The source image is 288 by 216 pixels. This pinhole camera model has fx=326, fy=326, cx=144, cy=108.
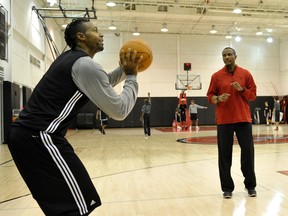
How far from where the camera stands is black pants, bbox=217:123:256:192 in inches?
165

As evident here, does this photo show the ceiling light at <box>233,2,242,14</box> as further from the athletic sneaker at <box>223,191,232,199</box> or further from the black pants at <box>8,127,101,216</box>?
the black pants at <box>8,127,101,216</box>

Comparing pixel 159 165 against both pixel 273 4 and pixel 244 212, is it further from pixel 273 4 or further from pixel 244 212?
pixel 273 4

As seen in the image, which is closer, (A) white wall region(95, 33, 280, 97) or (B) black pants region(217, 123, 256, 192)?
(B) black pants region(217, 123, 256, 192)

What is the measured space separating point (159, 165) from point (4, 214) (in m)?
3.63

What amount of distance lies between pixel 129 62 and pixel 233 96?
8.50ft

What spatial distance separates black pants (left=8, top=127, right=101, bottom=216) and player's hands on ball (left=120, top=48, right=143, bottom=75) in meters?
0.58

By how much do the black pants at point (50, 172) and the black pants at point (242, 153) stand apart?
110 inches


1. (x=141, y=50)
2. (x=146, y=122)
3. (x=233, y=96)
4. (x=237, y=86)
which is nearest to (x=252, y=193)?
(x=233, y=96)

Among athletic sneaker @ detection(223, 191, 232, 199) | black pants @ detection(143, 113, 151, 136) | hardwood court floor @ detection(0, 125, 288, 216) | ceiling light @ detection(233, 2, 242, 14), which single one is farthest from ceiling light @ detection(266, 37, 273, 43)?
athletic sneaker @ detection(223, 191, 232, 199)

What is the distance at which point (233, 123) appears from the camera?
13.8 ft

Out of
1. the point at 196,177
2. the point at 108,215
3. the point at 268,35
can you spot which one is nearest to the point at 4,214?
the point at 108,215

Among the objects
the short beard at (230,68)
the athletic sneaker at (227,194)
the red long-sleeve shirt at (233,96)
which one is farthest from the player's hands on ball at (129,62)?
the athletic sneaker at (227,194)

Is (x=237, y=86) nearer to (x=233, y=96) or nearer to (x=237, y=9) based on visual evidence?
(x=233, y=96)

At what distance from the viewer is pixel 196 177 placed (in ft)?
17.9
